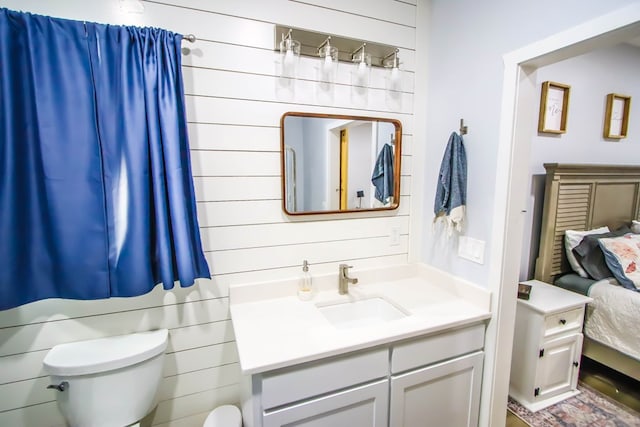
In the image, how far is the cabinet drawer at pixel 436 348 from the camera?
127cm

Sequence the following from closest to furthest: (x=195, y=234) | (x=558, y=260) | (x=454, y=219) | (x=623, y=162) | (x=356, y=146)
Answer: (x=195, y=234)
(x=454, y=219)
(x=356, y=146)
(x=558, y=260)
(x=623, y=162)

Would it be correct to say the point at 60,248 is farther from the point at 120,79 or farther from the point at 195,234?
the point at 120,79

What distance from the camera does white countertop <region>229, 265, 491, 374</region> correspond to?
1.11 metres

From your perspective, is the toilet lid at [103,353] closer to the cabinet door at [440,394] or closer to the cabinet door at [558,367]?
the cabinet door at [440,394]

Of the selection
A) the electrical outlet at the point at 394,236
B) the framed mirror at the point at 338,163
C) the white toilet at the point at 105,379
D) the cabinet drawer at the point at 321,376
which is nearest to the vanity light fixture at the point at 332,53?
the framed mirror at the point at 338,163

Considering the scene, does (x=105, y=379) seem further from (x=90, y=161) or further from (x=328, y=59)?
(x=328, y=59)

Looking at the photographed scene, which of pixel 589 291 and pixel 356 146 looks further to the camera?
pixel 589 291

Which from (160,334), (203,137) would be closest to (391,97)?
(203,137)

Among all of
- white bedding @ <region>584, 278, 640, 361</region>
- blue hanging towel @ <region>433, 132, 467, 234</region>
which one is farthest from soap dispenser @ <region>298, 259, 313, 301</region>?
white bedding @ <region>584, 278, 640, 361</region>

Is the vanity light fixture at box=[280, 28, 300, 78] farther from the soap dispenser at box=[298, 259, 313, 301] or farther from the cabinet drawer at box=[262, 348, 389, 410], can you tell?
the cabinet drawer at box=[262, 348, 389, 410]

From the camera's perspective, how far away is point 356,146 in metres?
1.70

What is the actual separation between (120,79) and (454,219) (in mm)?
1684

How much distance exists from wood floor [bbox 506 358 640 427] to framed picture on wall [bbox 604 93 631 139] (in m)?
2.01

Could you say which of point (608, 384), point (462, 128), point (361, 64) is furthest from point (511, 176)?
point (608, 384)
